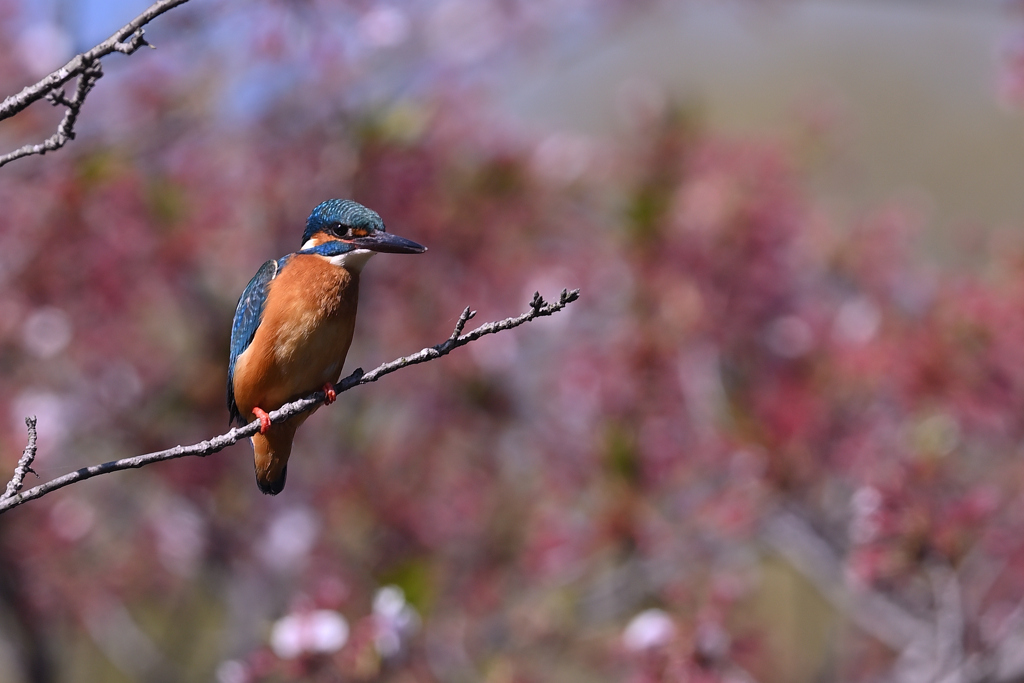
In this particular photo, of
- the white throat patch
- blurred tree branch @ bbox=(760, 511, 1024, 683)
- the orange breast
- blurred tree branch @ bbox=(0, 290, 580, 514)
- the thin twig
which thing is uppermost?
the white throat patch

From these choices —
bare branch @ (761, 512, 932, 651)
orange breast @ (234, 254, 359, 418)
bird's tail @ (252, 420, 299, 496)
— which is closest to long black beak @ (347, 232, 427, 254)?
orange breast @ (234, 254, 359, 418)

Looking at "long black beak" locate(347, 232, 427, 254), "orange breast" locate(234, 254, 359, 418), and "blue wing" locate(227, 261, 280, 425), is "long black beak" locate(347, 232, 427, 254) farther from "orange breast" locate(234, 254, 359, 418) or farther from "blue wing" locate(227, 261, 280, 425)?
"blue wing" locate(227, 261, 280, 425)

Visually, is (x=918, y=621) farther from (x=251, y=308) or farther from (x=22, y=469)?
(x=22, y=469)

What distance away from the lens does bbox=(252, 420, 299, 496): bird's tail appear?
2.23m

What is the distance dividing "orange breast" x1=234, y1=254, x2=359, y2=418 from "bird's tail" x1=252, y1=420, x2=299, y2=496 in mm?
97

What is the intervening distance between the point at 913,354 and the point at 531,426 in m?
1.84

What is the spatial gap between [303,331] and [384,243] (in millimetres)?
326

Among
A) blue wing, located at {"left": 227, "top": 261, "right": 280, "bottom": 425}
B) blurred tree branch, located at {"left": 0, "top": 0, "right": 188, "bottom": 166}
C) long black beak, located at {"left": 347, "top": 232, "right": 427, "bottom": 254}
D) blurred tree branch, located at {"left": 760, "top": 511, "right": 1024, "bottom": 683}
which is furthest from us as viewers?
blurred tree branch, located at {"left": 760, "top": 511, "right": 1024, "bottom": 683}

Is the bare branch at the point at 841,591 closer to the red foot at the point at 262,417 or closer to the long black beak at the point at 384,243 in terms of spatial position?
the red foot at the point at 262,417

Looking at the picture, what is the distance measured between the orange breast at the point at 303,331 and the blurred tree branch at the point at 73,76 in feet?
1.98

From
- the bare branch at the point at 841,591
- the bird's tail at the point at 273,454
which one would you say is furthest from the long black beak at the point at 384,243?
the bare branch at the point at 841,591

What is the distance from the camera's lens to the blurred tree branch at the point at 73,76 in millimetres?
1446

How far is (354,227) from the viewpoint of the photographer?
6.37ft

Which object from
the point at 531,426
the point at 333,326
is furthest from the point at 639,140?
the point at 333,326
